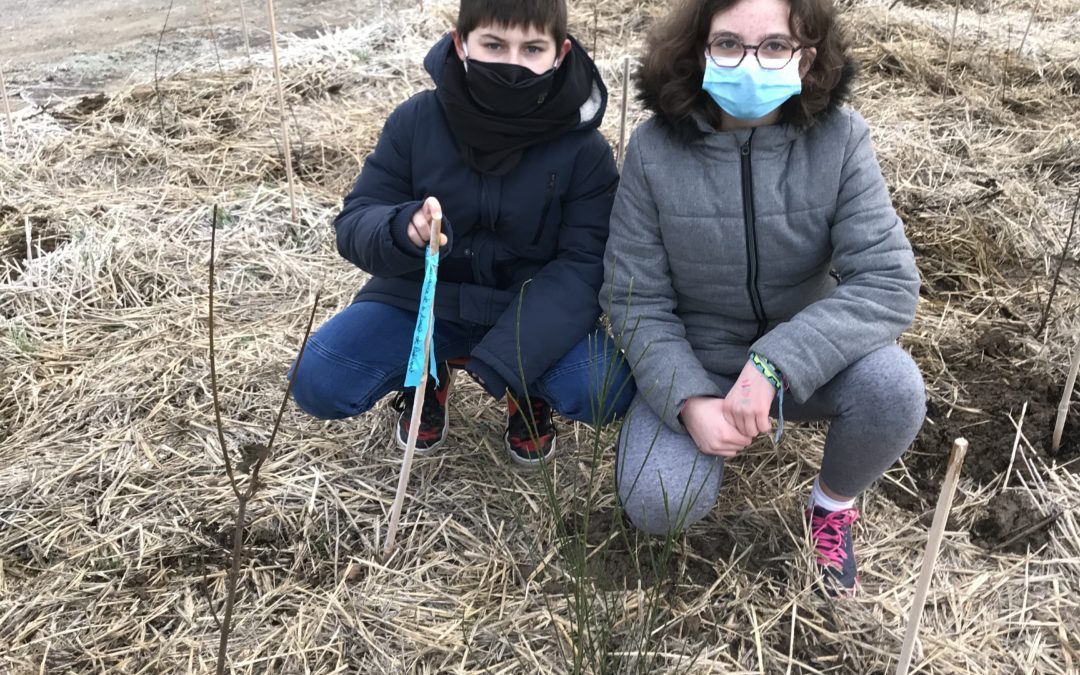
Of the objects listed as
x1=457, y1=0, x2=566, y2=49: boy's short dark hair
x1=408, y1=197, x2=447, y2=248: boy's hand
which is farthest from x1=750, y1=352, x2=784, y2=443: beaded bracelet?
x1=457, y1=0, x2=566, y2=49: boy's short dark hair

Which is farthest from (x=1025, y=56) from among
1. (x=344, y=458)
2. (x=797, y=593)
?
(x=344, y=458)

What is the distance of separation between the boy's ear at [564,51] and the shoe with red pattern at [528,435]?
76cm

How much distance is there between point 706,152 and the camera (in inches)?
66.9

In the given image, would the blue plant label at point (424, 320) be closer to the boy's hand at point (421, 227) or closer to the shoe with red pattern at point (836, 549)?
the boy's hand at point (421, 227)

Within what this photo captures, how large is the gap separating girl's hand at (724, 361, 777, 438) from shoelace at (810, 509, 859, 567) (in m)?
0.31

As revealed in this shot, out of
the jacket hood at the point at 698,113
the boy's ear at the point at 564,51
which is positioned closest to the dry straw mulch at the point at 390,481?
the jacket hood at the point at 698,113

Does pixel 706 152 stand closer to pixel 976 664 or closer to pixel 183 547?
pixel 976 664

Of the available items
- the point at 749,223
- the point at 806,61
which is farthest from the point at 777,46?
the point at 749,223

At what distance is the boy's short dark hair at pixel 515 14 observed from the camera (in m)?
1.65

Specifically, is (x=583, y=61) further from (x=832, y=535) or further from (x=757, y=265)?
(x=832, y=535)

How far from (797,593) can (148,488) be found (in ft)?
4.61

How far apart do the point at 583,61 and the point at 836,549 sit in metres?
1.10

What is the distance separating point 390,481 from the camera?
205 cm

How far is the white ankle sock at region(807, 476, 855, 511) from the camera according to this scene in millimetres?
1773
